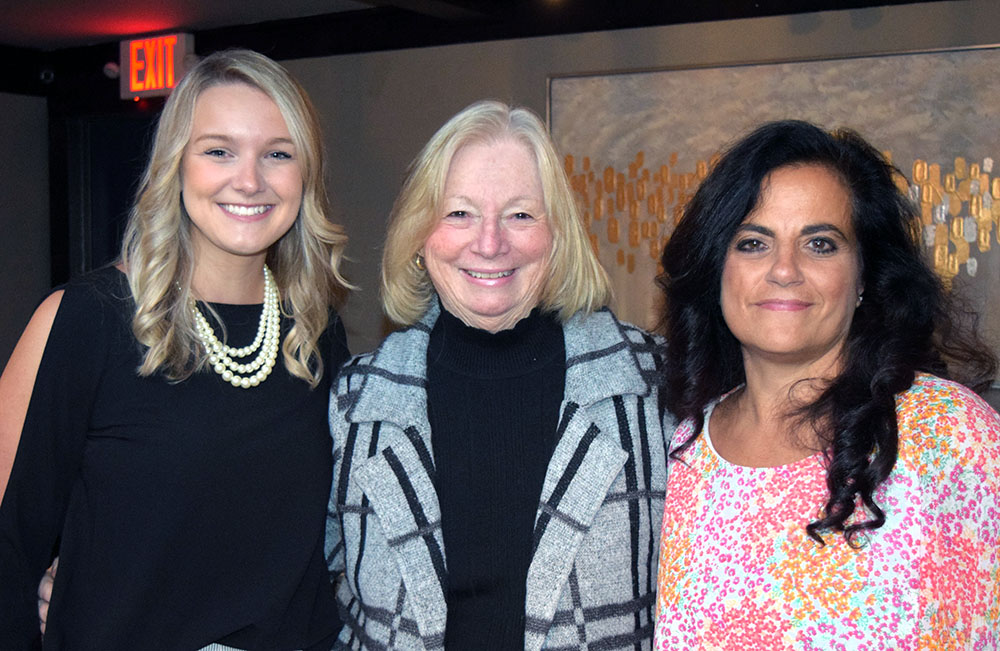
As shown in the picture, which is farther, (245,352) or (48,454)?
(245,352)

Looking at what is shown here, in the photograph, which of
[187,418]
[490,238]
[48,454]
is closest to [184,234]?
[187,418]

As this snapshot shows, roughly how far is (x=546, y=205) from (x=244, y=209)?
599 millimetres

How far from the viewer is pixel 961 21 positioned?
13.8 ft

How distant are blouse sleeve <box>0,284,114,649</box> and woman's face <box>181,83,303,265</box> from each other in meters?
0.27

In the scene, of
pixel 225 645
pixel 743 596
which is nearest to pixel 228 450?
pixel 225 645

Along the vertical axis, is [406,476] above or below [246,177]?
below

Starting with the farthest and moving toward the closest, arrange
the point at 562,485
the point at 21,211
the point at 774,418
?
the point at 21,211 < the point at 562,485 < the point at 774,418

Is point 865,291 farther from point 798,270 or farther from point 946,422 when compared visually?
point 946,422

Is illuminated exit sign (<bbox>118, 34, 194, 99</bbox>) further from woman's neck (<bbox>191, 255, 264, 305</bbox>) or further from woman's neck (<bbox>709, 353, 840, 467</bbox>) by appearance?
woman's neck (<bbox>709, 353, 840, 467</bbox>)

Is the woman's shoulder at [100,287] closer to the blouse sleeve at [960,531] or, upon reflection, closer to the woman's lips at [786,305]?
the woman's lips at [786,305]

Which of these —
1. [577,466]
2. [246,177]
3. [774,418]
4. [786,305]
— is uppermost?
[246,177]

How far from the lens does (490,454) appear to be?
182cm

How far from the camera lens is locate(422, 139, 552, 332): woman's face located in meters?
1.88

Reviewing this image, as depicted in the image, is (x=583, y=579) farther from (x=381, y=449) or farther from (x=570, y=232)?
(x=570, y=232)
